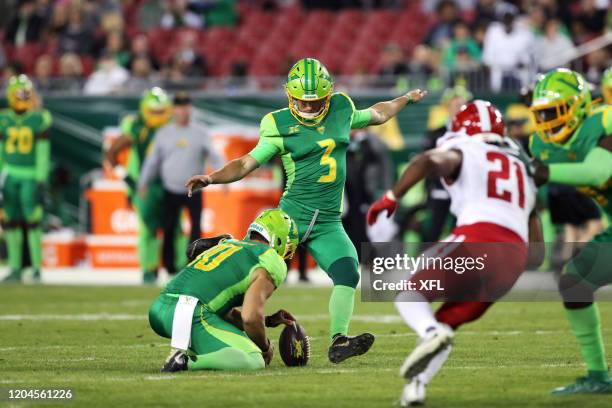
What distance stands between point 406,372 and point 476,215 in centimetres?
92

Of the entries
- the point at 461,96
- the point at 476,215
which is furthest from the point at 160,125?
the point at 476,215

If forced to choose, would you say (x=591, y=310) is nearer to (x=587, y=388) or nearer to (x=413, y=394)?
(x=587, y=388)

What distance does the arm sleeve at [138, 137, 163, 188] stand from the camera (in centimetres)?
1565

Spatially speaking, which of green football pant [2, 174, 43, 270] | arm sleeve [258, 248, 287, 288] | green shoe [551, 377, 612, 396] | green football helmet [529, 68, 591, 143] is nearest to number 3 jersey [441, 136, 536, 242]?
green shoe [551, 377, 612, 396]

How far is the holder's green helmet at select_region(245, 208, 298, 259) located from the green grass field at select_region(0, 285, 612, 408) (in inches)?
29.3

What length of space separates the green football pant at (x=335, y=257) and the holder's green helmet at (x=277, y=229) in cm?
35

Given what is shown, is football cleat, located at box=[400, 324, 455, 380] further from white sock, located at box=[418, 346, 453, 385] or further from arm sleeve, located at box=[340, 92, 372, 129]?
arm sleeve, located at box=[340, 92, 372, 129]

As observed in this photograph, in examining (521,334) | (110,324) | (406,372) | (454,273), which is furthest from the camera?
(110,324)

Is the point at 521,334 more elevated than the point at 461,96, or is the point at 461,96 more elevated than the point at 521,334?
the point at 461,96

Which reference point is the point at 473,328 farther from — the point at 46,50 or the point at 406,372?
the point at 46,50

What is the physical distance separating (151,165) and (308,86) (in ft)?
23.9

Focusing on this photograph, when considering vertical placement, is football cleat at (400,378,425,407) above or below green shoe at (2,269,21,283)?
below

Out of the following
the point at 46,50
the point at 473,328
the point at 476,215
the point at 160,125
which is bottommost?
the point at 473,328

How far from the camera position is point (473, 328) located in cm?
1088
